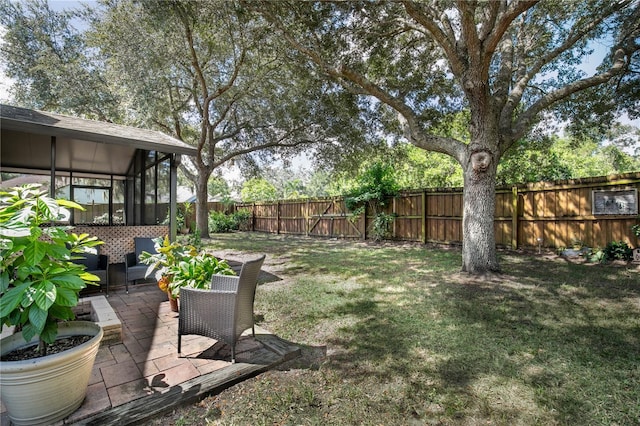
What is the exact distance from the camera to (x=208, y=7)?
6945 mm

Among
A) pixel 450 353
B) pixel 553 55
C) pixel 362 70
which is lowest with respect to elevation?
pixel 450 353

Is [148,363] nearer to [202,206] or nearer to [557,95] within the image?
[557,95]

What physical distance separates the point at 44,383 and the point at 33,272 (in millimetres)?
624

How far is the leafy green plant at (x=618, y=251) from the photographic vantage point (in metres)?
5.66

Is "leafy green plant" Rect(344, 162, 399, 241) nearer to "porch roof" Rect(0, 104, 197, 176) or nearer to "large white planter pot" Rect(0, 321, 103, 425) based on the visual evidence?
"porch roof" Rect(0, 104, 197, 176)

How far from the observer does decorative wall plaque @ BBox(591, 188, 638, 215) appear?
5.70 m

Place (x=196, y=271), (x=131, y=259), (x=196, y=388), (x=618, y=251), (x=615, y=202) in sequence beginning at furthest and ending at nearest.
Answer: (x=615, y=202), (x=618, y=251), (x=131, y=259), (x=196, y=271), (x=196, y=388)

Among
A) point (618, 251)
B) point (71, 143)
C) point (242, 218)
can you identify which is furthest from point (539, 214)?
point (242, 218)

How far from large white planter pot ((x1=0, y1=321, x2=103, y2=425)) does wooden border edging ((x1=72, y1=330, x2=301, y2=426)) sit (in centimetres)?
16

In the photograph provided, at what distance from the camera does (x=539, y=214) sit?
701 cm

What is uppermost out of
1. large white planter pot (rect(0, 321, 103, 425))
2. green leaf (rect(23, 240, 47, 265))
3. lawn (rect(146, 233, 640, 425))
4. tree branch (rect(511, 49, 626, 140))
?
tree branch (rect(511, 49, 626, 140))

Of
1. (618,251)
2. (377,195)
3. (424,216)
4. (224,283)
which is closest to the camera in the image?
(224,283)

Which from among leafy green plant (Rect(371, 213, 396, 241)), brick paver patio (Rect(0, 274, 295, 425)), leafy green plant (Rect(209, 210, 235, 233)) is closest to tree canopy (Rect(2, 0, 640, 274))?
leafy green plant (Rect(371, 213, 396, 241))

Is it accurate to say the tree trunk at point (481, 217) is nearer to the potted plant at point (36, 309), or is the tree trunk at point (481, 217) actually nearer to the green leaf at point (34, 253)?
the potted plant at point (36, 309)
